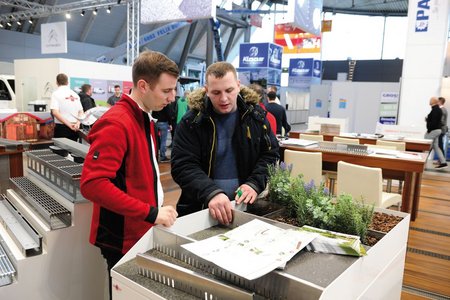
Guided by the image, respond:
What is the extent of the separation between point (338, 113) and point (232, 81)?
9779 mm

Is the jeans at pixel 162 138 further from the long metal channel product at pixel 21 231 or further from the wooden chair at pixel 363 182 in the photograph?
the long metal channel product at pixel 21 231

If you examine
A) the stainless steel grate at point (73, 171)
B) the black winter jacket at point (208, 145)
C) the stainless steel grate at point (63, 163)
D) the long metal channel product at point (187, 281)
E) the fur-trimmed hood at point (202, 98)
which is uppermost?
the fur-trimmed hood at point (202, 98)

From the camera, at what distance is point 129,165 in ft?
4.65

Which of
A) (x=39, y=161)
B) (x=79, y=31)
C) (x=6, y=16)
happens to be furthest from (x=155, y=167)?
(x=79, y=31)

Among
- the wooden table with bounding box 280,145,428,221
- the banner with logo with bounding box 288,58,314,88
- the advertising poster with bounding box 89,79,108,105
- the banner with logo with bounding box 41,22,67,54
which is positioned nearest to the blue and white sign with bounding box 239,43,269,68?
the banner with logo with bounding box 288,58,314,88

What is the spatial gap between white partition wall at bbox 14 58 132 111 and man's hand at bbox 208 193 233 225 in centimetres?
789

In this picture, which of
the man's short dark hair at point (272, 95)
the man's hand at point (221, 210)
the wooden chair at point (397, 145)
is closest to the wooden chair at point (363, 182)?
the wooden chair at point (397, 145)

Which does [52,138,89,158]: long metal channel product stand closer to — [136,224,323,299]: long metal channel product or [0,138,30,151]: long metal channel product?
[0,138,30,151]: long metal channel product

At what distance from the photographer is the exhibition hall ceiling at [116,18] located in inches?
511

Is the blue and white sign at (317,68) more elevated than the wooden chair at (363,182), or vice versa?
the blue and white sign at (317,68)

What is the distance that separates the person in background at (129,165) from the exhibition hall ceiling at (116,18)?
1100 centimetres

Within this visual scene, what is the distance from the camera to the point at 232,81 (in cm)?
171

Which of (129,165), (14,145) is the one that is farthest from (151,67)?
(14,145)

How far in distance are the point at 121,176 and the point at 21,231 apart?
2.61ft
